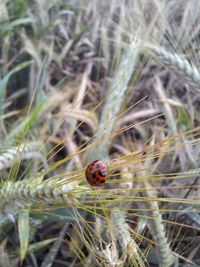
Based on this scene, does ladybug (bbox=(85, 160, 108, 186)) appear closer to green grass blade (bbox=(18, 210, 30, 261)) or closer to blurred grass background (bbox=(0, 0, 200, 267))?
blurred grass background (bbox=(0, 0, 200, 267))

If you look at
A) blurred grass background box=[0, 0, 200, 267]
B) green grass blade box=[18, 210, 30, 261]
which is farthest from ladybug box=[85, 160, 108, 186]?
green grass blade box=[18, 210, 30, 261]

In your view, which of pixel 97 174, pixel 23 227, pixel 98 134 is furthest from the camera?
pixel 98 134

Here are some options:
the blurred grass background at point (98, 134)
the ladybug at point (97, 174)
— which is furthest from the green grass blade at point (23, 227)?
the ladybug at point (97, 174)

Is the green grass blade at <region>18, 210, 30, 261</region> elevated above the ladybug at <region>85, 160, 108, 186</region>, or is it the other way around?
the ladybug at <region>85, 160, 108, 186</region>

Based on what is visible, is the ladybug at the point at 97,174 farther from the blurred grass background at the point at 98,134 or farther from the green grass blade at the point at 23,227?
the green grass blade at the point at 23,227

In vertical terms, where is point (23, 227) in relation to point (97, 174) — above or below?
below

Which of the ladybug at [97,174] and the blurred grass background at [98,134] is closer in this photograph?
the ladybug at [97,174]

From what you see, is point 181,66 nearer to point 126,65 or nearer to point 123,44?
point 126,65

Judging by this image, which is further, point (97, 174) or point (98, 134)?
point (98, 134)
